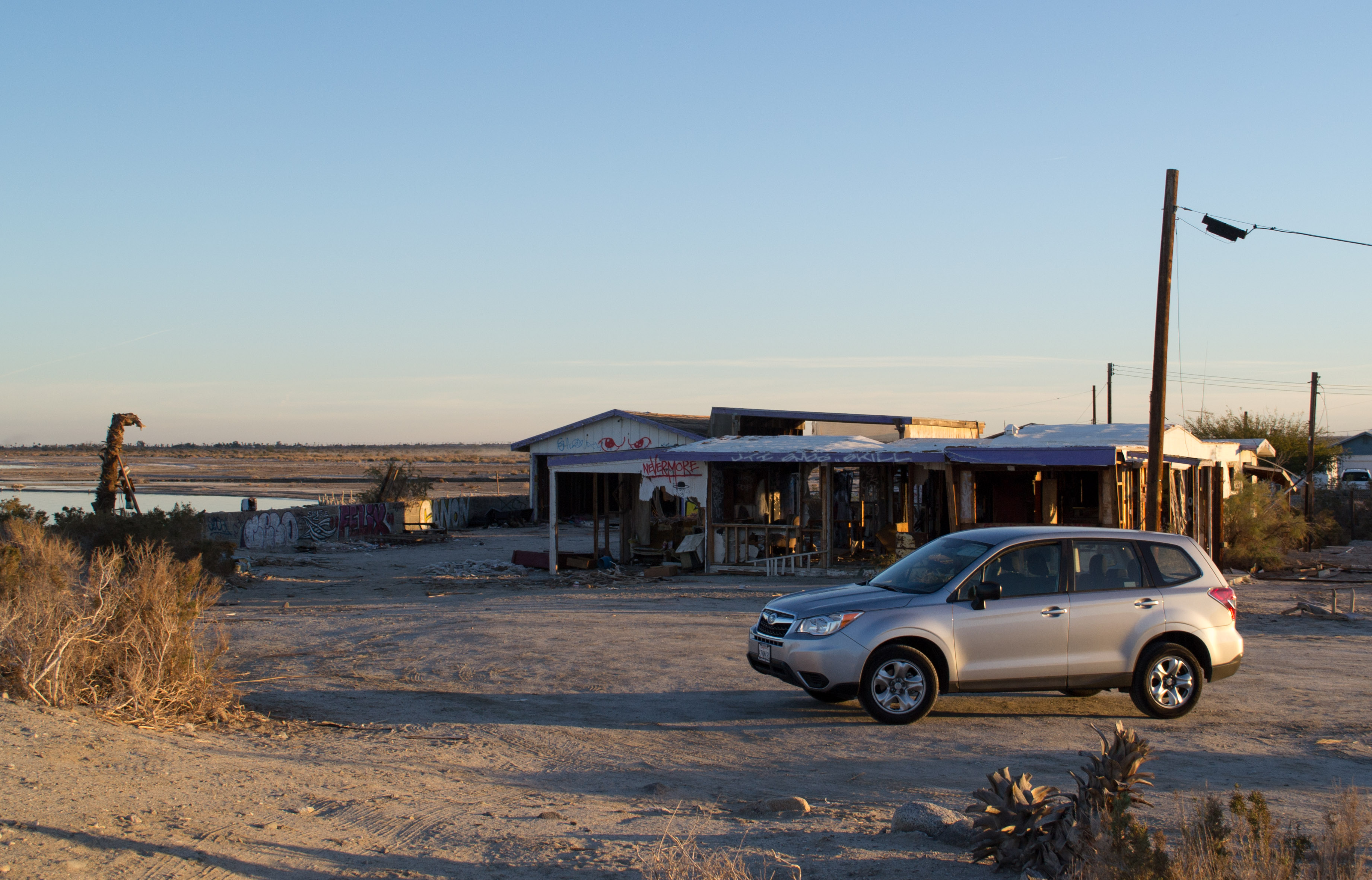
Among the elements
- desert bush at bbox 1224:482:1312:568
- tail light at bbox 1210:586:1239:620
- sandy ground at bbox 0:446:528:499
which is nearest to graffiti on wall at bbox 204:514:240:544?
sandy ground at bbox 0:446:528:499

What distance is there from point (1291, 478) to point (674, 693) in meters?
31.3

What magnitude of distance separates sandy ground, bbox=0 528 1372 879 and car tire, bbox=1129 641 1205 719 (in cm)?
17

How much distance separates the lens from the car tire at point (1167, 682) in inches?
364

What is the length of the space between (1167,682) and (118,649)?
29.3 feet

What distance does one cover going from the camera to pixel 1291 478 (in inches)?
1362

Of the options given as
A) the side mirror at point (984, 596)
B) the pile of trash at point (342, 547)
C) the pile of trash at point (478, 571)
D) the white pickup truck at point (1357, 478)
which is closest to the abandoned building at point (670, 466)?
the pile of trash at point (478, 571)

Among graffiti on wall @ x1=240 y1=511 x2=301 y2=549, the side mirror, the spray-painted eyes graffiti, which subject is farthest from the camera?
the spray-painted eyes graffiti

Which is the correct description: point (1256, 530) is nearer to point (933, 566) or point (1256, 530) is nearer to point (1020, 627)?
point (933, 566)

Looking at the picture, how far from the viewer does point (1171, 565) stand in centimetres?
952

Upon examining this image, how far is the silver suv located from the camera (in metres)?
A: 8.88

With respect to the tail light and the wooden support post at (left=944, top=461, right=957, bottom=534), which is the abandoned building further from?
the tail light

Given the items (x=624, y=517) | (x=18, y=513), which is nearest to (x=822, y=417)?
(x=624, y=517)

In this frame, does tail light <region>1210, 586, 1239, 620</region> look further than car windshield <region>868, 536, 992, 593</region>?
Yes

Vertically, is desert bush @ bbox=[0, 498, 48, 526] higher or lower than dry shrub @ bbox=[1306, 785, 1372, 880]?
higher
